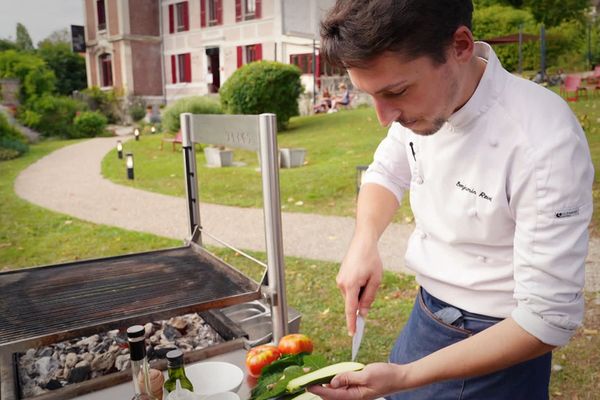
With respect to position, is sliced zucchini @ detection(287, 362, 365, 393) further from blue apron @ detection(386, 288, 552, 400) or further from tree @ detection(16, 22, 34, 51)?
tree @ detection(16, 22, 34, 51)

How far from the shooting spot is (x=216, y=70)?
2178 cm

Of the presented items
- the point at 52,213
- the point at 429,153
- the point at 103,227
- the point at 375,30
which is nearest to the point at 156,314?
the point at 429,153

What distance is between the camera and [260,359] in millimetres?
1579

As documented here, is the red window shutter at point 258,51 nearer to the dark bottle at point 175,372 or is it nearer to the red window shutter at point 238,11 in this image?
the red window shutter at point 238,11

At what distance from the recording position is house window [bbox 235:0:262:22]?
1909cm

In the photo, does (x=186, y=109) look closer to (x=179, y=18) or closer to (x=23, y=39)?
(x=23, y=39)

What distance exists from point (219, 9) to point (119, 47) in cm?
403

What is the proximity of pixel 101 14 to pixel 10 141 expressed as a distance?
31.8ft

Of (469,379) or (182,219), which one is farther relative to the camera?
(182,219)

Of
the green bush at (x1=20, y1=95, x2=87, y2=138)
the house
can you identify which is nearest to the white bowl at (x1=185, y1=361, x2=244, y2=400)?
the green bush at (x1=20, y1=95, x2=87, y2=138)

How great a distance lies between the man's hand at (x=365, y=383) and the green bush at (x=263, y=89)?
35.7ft

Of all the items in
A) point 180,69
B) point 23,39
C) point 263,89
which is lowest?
point 263,89

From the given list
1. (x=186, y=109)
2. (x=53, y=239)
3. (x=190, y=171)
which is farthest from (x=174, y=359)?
(x=186, y=109)

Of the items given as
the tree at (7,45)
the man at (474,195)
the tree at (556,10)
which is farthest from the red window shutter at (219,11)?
the man at (474,195)
